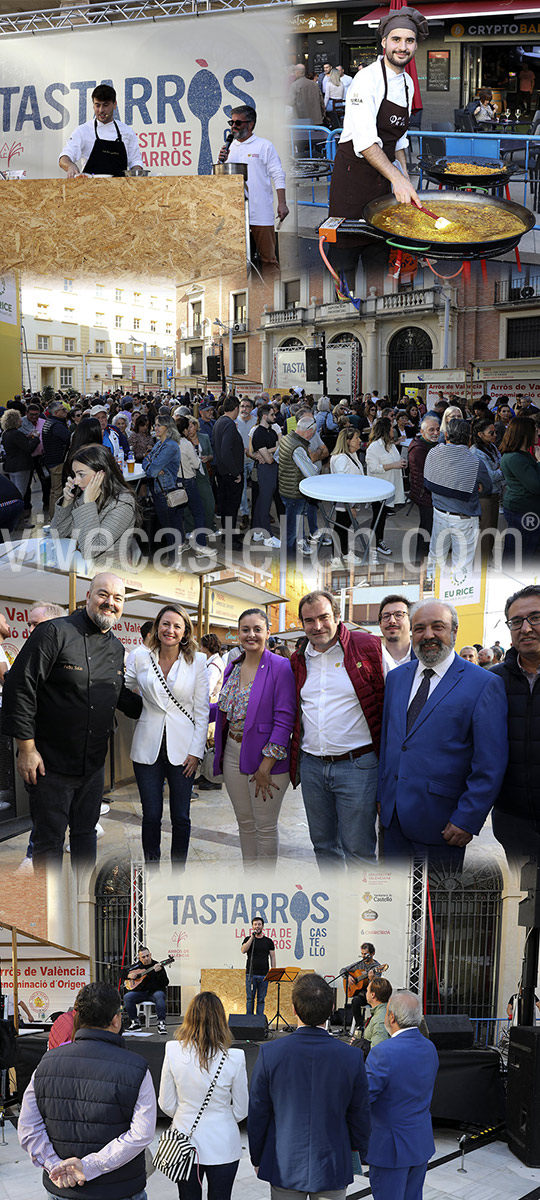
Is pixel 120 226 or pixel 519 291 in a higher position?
pixel 120 226

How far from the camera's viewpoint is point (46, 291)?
5.03 meters

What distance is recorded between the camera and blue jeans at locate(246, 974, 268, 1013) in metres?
5.27

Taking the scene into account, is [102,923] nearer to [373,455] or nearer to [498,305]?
[373,455]

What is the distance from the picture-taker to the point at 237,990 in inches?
214

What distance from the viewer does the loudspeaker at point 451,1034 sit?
4.89 metres

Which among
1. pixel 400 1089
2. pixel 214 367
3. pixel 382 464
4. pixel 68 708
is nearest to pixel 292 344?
pixel 214 367

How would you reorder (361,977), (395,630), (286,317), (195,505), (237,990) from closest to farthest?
(395,630) < (286,317) < (195,505) < (361,977) < (237,990)

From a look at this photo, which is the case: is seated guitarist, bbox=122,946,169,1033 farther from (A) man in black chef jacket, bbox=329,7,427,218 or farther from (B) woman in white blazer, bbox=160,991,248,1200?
(A) man in black chef jacket, bbox=329,7,427,218

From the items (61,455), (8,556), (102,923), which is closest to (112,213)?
(61,455)

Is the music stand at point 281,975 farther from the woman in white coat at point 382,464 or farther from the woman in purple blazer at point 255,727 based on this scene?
the woman in white coat at point 382,464

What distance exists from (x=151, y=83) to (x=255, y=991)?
4.63m

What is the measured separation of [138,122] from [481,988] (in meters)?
5.72

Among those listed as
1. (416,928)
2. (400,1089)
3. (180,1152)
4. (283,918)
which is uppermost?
(400,1089)

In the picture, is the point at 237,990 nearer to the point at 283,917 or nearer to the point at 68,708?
the point at 283,917
